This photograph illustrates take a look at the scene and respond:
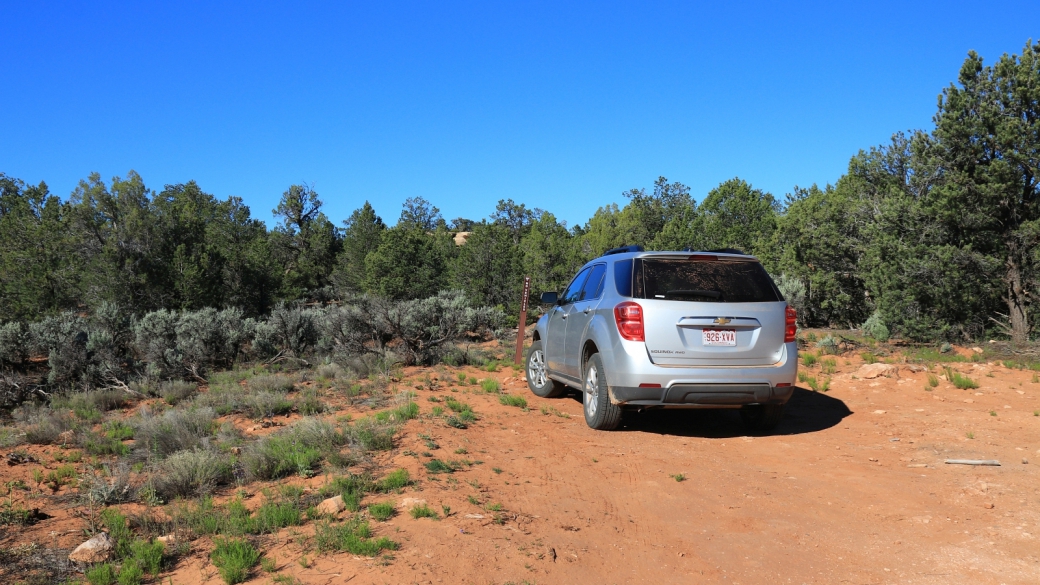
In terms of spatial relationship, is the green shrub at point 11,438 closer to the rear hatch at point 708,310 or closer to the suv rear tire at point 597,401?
the suv rear tire at point 597,401

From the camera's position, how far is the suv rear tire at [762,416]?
23.5 ft

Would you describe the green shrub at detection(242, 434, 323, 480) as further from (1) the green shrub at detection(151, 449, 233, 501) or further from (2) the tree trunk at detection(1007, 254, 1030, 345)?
(2) the tree trunk at detection(1007, 254, 1030, 345)

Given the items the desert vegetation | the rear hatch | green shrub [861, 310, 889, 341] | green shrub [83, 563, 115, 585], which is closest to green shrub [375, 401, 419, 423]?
the desert vegetation

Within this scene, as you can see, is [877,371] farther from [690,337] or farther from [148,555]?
[148,555]

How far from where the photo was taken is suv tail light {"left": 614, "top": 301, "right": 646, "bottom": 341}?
6.44 meters

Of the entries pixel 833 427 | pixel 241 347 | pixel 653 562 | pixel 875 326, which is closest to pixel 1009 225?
pixel 875 326

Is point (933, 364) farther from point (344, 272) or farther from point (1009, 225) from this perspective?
point (344, 272)

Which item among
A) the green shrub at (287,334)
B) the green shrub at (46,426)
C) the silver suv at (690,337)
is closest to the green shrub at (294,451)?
the silver suv at (690,337)

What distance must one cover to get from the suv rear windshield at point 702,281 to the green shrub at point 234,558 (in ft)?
14.0

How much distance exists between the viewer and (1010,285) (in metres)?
13.8

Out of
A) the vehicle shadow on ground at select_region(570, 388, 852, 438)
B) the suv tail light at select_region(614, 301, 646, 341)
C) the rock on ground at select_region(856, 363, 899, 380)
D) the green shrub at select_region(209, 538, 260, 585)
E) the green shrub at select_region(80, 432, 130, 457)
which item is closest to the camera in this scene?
the green shrub at select_region(209, 538, 260, 585)

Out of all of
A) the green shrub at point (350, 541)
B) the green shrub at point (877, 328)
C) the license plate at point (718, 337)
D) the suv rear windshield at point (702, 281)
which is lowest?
the green shrub at point (350, 541)

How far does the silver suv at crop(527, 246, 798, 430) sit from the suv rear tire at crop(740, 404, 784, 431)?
21 mm

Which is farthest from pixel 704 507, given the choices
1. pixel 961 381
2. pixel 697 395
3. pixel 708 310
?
pixel 961 381
